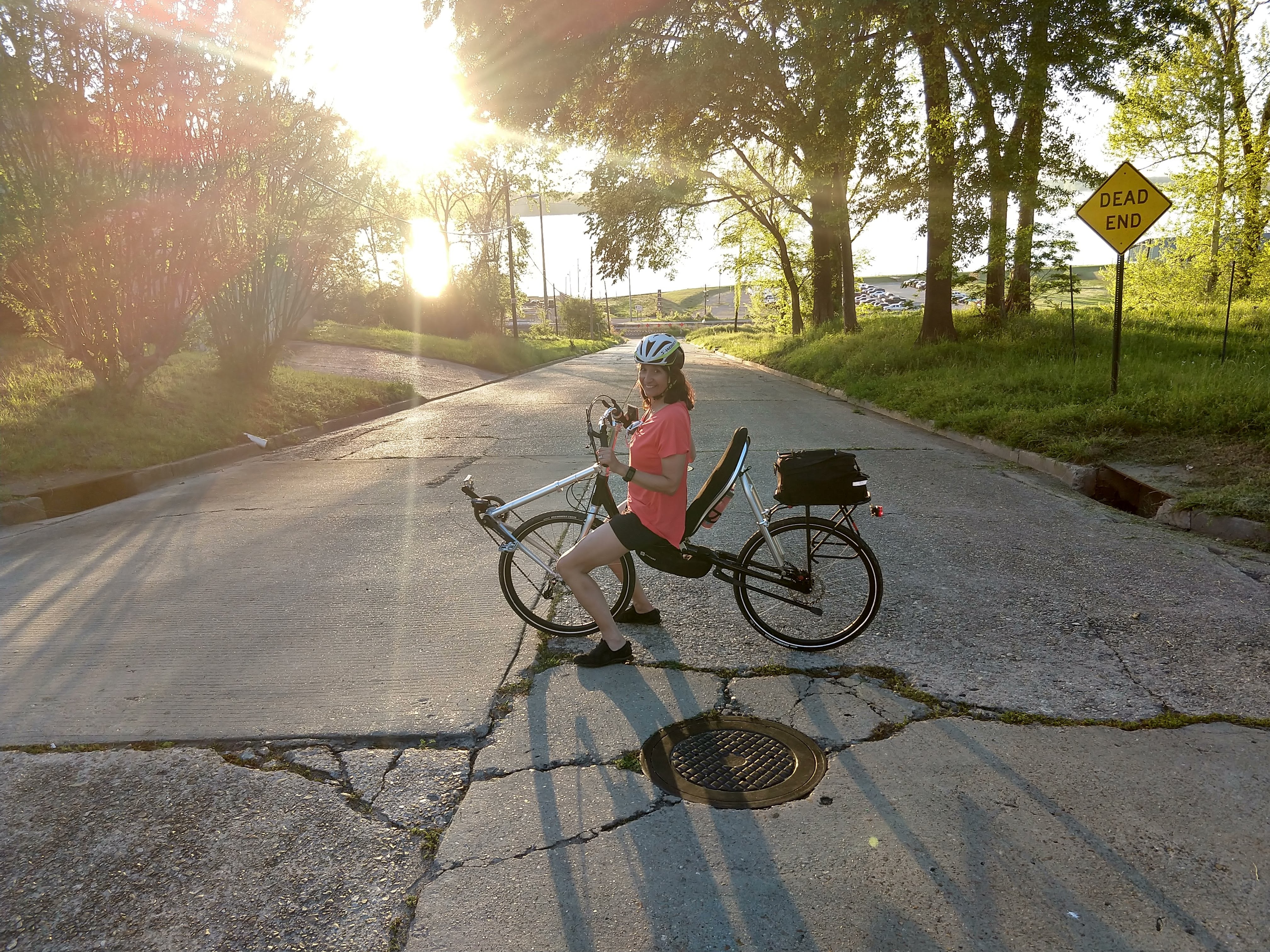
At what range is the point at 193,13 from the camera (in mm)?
11844

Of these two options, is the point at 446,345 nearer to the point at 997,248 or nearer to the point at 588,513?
the point at 997,248

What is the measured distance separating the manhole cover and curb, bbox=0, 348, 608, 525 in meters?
8.35

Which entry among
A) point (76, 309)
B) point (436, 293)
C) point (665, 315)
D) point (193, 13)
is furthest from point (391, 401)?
point (665, 315)

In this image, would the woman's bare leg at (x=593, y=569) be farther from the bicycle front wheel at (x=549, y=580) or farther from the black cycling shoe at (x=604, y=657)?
the bicycle front wheel at (x=549, y=580)

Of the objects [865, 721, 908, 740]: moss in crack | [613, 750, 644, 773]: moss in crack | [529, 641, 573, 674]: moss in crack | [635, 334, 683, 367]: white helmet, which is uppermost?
[635, 334, 683, 367]: white helmet

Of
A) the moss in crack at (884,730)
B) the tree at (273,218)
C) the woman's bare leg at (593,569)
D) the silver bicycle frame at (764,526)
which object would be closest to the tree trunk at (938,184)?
the tree at (273,218)

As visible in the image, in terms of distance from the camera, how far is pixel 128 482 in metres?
9.88

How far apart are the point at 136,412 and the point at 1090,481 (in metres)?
12.9

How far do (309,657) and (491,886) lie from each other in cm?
229

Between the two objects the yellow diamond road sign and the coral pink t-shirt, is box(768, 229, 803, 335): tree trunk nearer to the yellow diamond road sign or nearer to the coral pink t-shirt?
the yellow diamond road sign

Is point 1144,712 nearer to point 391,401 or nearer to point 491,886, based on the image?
point 491,886

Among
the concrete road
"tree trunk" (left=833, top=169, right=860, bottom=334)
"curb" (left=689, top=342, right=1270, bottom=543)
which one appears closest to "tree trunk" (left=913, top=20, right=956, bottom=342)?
"curb" (left=689, top=342, right=1270, bottom=543)

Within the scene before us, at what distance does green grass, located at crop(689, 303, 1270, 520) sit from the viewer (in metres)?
8.33

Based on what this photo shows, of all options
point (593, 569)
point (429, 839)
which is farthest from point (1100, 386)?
point (429, 839)
